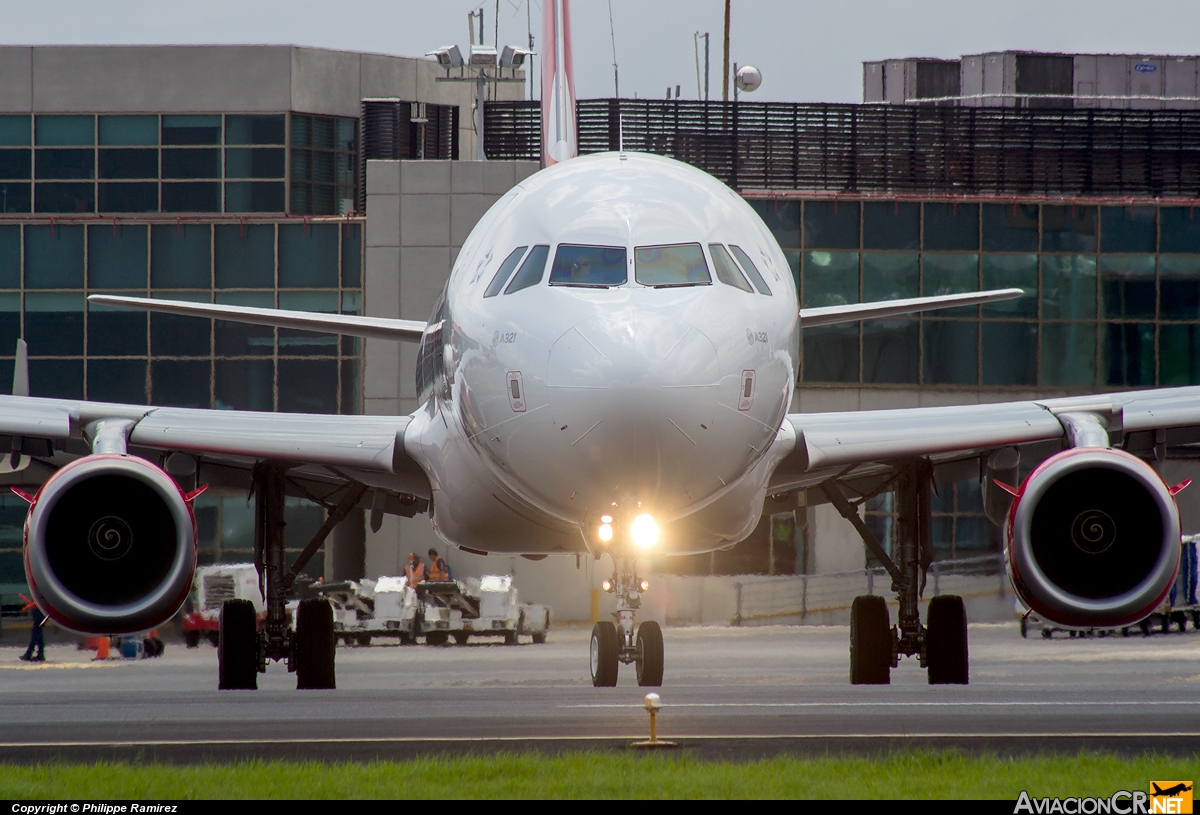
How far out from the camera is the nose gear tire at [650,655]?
49.3 ft

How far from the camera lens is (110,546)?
14.1 meters

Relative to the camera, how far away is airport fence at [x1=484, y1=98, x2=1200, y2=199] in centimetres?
4481

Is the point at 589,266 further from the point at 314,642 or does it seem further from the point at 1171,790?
the point at 314,642

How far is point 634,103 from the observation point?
148 ft

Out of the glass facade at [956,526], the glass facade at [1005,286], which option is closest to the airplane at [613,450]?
the glass facade at [956,526]

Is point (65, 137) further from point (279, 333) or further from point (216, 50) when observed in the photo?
point (279, 333)

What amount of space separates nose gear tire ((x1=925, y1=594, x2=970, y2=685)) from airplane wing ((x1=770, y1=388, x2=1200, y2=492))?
6.54 feet

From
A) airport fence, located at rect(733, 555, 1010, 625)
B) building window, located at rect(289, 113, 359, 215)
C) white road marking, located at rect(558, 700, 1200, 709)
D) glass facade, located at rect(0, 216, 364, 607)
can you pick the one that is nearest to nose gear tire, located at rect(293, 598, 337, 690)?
white road marking, located at rect(558, 700, 1200, 709)

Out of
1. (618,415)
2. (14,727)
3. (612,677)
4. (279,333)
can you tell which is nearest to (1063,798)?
(618,415)

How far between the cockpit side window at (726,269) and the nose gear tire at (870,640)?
20.0 ft

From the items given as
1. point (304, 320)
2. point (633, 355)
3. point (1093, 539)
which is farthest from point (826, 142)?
point (633, 355)

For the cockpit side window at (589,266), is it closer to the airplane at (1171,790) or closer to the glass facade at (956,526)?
the airplane at (1171,790)

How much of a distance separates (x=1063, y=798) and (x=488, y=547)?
7890 millimetres

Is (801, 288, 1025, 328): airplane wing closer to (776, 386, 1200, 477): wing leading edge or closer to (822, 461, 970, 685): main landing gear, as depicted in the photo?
(776, 386, 1200, 477): wing leading edge
